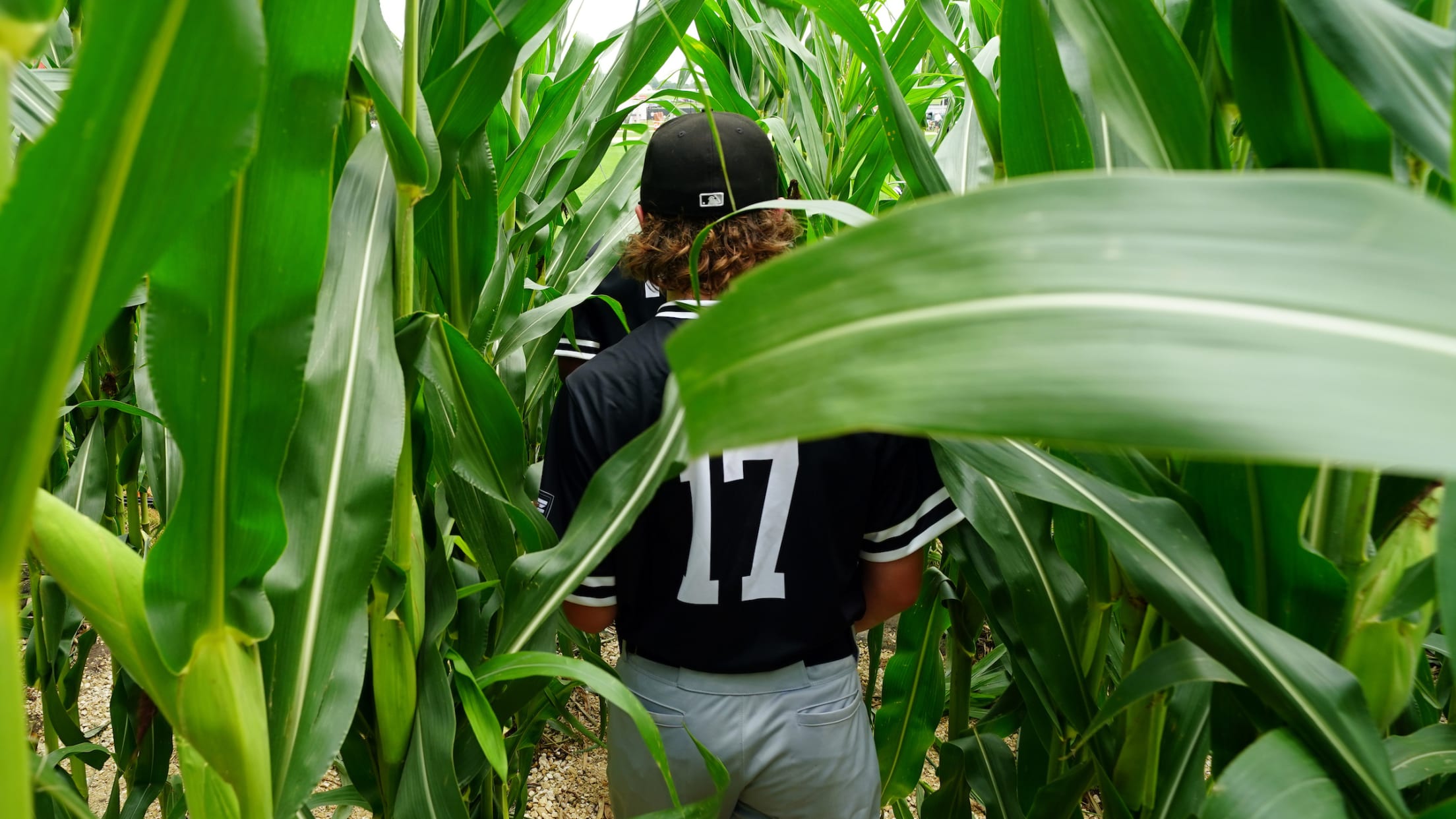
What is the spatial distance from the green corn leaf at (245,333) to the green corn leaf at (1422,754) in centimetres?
62

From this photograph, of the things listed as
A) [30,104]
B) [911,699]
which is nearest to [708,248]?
[30,104]

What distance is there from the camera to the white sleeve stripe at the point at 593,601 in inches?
37.1

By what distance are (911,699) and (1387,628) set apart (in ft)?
2.50

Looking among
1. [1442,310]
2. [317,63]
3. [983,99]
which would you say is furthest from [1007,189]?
[983,99]

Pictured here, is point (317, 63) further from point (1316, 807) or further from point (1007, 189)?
point (1316, 807)

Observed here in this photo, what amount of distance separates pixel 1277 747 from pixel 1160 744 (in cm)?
35

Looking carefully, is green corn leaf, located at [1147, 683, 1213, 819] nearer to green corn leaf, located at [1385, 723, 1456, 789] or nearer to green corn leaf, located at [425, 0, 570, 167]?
green corn leaf, located at [1385, 723, 1456, 789]

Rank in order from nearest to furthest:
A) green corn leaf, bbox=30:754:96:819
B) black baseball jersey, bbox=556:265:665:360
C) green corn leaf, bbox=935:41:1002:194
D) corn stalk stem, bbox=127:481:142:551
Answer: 1. green corn leaf, bbox=30:754:96:819
2. green corn leaf, bbox=935:41:1002:194
3. corn stalk stem, bbox=127:481:142:551
4. black baseball jersey, bbox=556:265:665:360

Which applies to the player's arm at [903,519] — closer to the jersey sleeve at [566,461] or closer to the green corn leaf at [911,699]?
the green corn leaf at [911,699]

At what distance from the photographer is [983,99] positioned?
72cm

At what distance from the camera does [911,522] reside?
3.01 feet

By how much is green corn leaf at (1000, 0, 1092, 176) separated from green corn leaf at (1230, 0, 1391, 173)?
0.42 ft

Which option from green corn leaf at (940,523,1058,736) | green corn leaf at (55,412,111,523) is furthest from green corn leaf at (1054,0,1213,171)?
green corn leaf at (55,412,111,523)

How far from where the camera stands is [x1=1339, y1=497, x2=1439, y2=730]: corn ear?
18.2 inches
